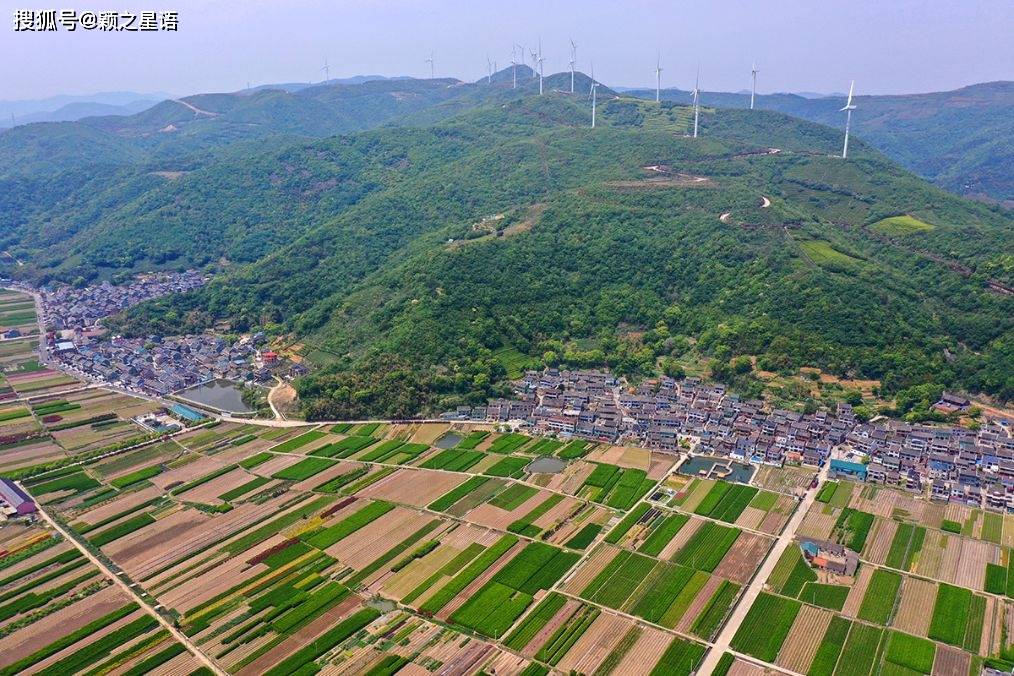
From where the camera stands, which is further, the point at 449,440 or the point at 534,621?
the point at 449,440

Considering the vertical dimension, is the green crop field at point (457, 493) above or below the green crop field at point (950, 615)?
below

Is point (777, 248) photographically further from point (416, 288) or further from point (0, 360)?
point (0, 360)

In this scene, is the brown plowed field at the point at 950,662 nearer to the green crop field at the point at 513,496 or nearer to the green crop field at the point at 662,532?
the green crop field at the point at 662,532

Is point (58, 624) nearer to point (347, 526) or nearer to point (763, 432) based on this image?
point (347, 526)

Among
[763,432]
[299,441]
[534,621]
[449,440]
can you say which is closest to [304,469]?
[299,441]

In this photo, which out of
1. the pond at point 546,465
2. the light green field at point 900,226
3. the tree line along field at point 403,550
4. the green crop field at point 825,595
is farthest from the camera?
the light green field at point 900,226

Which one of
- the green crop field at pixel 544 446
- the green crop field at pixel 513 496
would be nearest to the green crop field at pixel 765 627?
the green crop field at pixel 513 496

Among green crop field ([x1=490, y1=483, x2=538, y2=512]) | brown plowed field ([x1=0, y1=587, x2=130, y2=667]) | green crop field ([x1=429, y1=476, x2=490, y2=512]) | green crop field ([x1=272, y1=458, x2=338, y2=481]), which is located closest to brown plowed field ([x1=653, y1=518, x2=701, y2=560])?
green crop field ([x1=490, y1=483, x2=538, y2=512])
